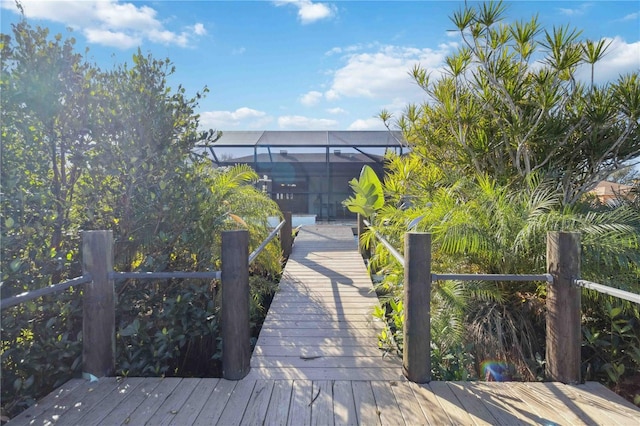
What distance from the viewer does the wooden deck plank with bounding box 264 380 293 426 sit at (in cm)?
169

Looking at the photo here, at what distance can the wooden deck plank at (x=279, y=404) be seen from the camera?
169 centimetres

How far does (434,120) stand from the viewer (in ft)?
15.7

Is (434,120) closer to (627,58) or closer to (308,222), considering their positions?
(627,58)

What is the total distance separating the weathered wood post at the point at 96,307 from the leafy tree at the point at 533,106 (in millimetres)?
3794

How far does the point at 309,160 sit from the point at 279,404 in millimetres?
11097

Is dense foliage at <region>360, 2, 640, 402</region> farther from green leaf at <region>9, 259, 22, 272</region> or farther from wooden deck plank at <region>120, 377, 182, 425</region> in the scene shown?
green leaf at <region>9, 259, 22, 272</region>

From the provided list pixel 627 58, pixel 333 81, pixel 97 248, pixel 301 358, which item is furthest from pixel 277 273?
pixel 627 58

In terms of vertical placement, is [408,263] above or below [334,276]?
above

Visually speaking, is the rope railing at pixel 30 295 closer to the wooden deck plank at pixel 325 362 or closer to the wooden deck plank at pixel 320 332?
the wooden deck plank at pixel 325 362

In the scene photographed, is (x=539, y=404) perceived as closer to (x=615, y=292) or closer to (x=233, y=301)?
(x=615, y=292)

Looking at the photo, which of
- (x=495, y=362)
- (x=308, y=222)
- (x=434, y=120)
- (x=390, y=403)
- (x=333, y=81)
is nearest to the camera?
(x=390, y=403)

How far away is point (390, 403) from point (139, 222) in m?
2.16

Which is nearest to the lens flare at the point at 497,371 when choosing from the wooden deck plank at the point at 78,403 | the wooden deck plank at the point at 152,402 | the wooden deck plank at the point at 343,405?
the wooden deck plank at the point at 343,405

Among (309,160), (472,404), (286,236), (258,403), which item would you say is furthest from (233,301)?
(309,160)
